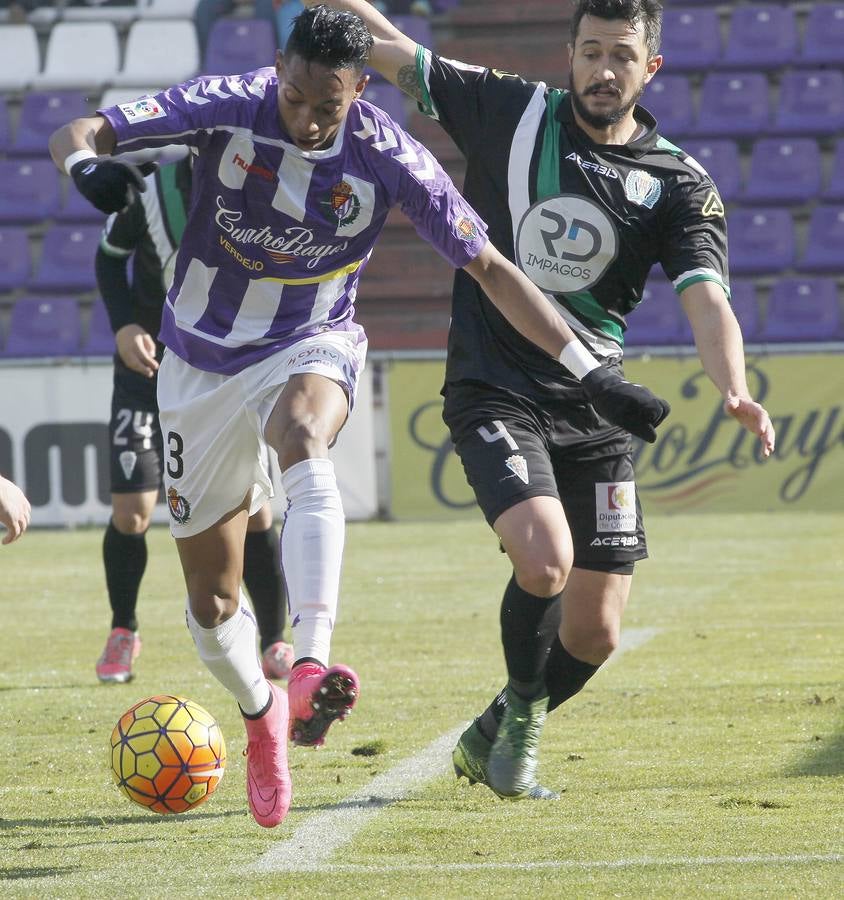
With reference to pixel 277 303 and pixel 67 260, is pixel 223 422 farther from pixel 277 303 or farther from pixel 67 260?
pixel 67 260

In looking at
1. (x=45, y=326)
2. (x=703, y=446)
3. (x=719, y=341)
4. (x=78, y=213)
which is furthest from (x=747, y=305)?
(x=719, y=341)

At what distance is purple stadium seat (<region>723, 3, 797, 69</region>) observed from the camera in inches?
714

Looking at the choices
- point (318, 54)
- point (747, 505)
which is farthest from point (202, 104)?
point (747, 505)

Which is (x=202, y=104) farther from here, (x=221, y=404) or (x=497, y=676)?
(x=497, y=676)

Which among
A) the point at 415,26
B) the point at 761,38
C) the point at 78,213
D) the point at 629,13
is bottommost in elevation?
the point at 78,213

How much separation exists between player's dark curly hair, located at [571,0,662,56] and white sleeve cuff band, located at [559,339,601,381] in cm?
114

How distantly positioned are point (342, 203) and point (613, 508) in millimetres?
1235

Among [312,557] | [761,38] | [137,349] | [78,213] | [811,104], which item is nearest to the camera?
[312,557]

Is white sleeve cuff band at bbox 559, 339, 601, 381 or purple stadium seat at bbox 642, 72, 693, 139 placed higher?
white sleeve cuff band at bbox 559, 339, 601, 381

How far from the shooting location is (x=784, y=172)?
17.3m

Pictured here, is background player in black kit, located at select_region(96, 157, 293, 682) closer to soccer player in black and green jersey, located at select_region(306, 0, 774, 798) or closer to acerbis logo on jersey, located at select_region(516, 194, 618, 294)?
soccer player in black and green jersey, located at select_region(306, 0, 774, 798)

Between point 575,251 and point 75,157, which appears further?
point 575,251

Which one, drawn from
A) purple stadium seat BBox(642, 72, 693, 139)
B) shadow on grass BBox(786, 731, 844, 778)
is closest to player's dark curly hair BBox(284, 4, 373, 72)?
shadow on grass BBox(786, 731, 844, 778)

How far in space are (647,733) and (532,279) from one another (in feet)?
5.42
